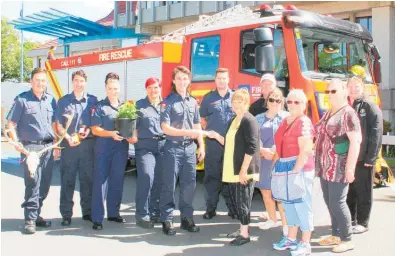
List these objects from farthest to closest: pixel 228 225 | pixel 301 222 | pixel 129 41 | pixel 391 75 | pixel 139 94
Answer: pixel 129 41, pixel 391 75, pixel 139 94, pixel 228 225, pixel 301 222

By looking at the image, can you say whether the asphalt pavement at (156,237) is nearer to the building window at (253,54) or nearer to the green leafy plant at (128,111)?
the green leafy plant at (128,111)

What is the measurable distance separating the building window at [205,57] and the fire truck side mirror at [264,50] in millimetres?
1173

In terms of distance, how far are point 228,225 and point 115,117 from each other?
197 centimetres

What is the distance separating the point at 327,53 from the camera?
23.5 feet

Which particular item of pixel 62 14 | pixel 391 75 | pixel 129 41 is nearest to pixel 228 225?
pixel 391 75

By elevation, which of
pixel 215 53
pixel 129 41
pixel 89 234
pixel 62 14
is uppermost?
pixel 62 14

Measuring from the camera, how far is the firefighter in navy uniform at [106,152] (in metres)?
6.03

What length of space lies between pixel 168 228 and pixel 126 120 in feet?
4.47

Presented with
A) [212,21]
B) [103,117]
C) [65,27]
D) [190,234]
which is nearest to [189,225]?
[190,234]

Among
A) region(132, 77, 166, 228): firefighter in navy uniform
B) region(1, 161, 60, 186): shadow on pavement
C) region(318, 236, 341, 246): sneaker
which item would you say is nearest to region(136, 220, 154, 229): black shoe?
region(132, 77, 166, 228): firefighter in navy uniform

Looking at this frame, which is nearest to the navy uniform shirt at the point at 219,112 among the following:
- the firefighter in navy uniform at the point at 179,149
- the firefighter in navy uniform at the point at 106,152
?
the firefighter in navy uniform at the point at 179,149

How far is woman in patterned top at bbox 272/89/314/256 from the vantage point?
4.84m

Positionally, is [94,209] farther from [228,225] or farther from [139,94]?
[139,94]

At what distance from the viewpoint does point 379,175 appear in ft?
26.3
